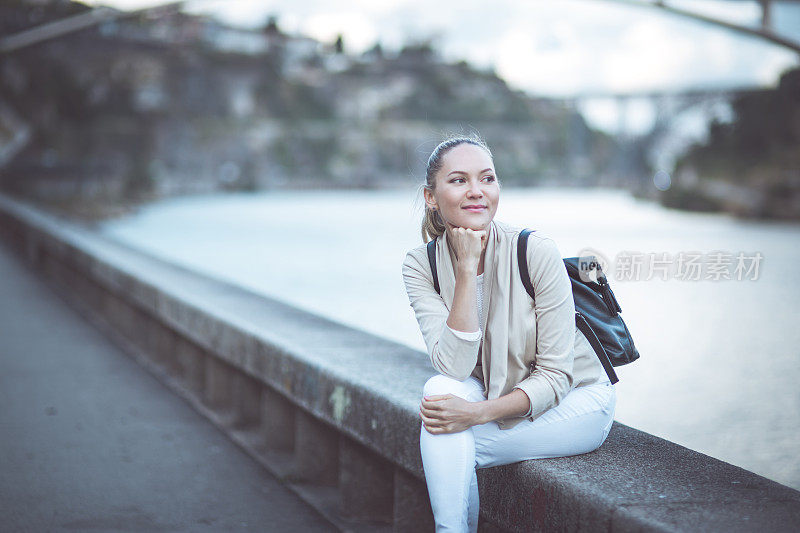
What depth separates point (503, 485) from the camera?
8.82ft

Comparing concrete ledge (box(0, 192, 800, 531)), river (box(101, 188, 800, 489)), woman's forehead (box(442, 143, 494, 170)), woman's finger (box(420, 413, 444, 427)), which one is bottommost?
river (box(101, 188, 800, 489))

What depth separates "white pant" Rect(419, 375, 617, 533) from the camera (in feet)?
8.54

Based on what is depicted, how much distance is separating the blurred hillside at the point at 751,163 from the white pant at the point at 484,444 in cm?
2787

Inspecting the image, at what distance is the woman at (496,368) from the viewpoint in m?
2.59

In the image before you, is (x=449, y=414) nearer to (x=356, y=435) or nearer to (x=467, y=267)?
(x=467, y=267)

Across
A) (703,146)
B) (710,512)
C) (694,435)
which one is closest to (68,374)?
(694,435)

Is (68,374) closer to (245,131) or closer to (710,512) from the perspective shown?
(710,512)

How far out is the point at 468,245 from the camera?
2.65 m

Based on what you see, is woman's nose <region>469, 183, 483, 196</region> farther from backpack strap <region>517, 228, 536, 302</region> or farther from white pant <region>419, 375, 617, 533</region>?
white pant <region>419, 375, 617, 533</region>

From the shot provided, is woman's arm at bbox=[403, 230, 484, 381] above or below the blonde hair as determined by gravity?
below

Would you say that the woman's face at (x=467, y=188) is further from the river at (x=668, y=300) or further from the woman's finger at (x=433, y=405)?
the woman's finger at (x=433, y=405)

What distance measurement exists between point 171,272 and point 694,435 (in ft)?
12.5

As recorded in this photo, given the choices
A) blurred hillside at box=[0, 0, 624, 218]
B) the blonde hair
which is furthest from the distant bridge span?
the blonde hair

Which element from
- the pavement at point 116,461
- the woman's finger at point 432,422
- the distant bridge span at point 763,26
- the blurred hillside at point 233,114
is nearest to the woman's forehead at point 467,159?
the blurred hillside at point 233,114
